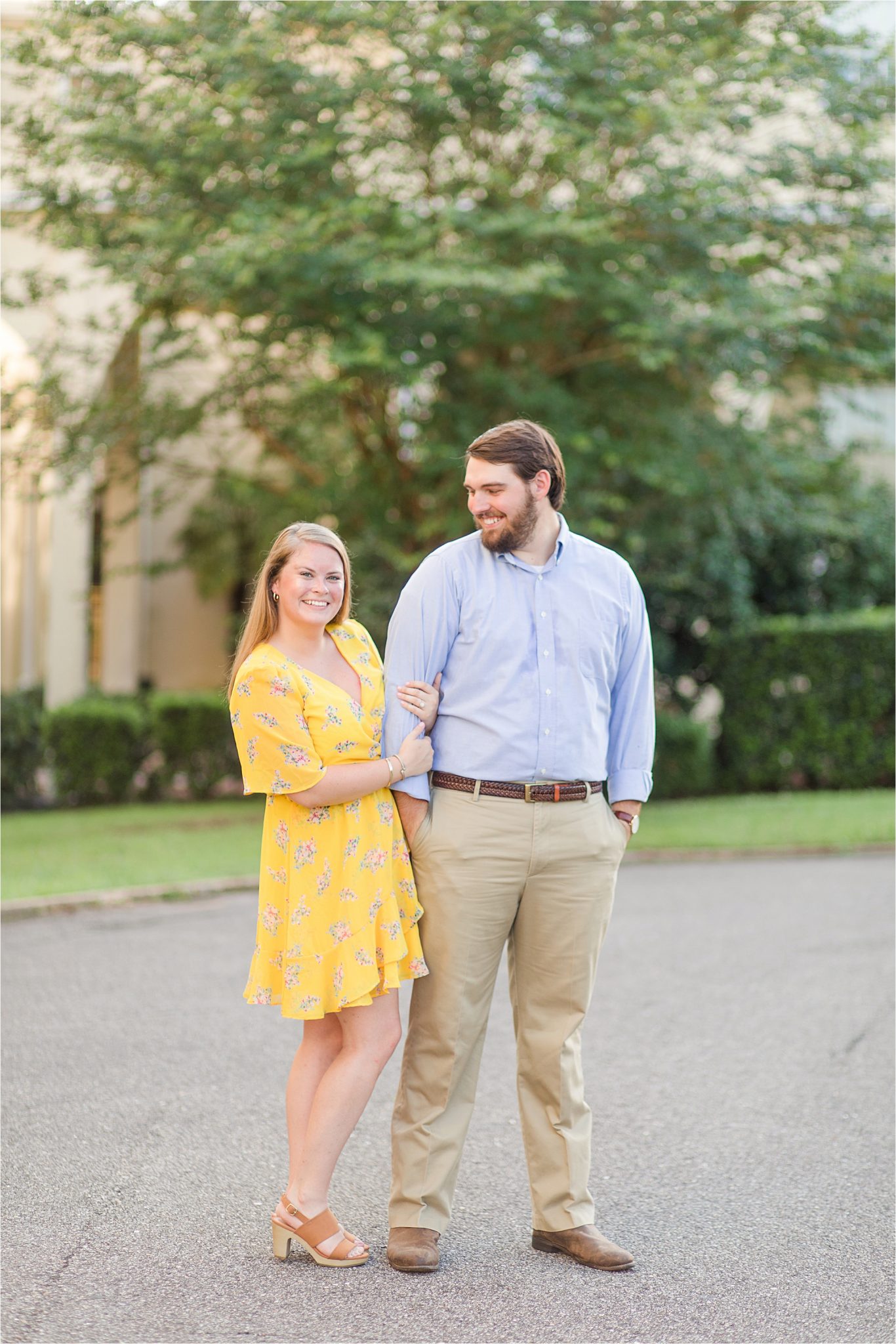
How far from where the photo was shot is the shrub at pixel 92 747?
1576 cm

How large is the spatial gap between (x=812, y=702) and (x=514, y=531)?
13.8 metres

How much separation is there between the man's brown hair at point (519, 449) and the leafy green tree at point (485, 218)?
25.8ft

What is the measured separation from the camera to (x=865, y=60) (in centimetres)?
1330

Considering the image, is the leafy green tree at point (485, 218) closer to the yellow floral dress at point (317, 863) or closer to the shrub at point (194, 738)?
the shrub at point (194, 738)

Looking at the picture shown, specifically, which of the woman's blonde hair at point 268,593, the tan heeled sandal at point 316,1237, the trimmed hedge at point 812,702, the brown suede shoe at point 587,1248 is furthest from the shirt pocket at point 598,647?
the trimmed hedge at point 812,702

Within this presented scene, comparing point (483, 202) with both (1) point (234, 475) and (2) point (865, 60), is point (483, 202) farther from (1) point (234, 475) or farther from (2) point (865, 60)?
(1) point (234, 475)

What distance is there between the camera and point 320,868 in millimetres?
3598

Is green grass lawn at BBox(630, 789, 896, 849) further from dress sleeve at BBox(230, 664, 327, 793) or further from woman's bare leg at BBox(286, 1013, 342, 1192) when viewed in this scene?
dress sleeve at BBox(230, 664, 327, 793)

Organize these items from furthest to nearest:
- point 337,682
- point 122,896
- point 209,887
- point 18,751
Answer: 1. point 18,751
2. point 209,887
3. point 122,896
4. point 337,682

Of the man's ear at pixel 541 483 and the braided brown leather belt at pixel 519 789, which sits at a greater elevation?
the man's ear at pixel 541 483

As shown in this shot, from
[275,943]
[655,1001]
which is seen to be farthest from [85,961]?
[275,943]

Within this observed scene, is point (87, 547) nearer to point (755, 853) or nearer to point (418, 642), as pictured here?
point (755, 853)

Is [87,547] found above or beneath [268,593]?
above

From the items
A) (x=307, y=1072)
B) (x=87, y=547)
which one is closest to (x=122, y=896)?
(x=307, y=1072)
